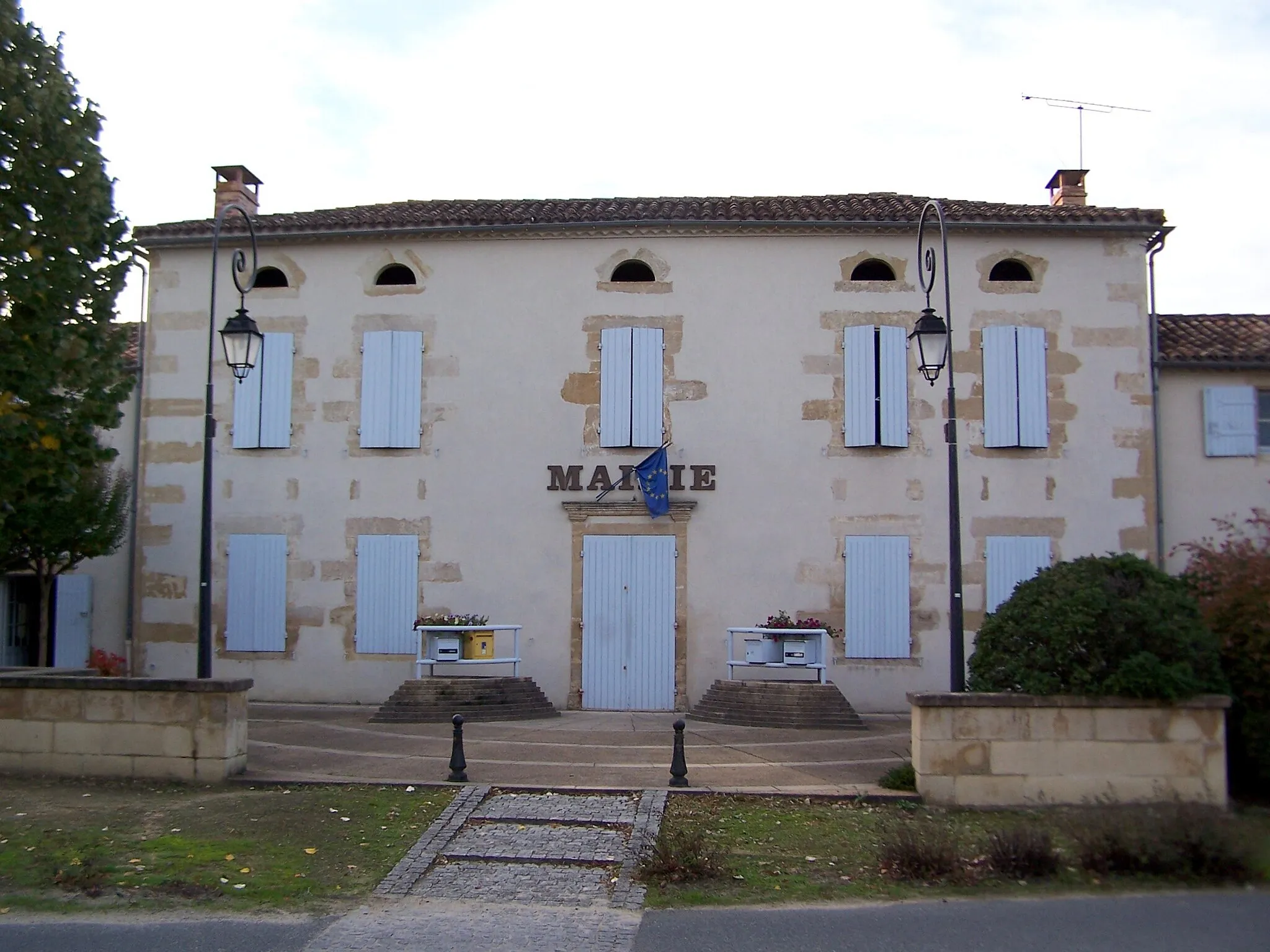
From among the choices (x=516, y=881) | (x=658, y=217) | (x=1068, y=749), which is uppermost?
(x=658, y=217)

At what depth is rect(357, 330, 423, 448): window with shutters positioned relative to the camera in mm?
15539

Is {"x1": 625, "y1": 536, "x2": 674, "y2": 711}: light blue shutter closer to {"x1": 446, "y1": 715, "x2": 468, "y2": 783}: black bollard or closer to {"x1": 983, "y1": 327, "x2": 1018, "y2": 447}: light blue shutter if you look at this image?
{"x1": 983, "y1": 327, "x2": 1018, "y2": 447}: light blue shutter

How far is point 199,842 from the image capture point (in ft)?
25.8

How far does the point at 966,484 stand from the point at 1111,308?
9.92ft

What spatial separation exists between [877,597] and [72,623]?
1097 cm

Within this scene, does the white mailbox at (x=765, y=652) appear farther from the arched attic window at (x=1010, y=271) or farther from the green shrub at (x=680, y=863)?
the green shrub at (x=680, y=863)

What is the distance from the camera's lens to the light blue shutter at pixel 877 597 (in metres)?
14.9

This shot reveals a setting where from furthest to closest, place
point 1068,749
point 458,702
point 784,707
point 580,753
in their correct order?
point 458,702 < point 784,707 < point 580,753 < point 1068,749

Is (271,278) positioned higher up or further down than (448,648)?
higher up

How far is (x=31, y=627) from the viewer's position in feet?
58.0

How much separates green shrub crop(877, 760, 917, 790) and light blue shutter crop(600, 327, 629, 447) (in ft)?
21.5

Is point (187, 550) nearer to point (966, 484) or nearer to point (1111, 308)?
point (966, 484)

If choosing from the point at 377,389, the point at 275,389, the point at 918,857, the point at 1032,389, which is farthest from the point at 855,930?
the point at 275,389

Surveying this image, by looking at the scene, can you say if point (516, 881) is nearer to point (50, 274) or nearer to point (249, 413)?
point (50, 274)
